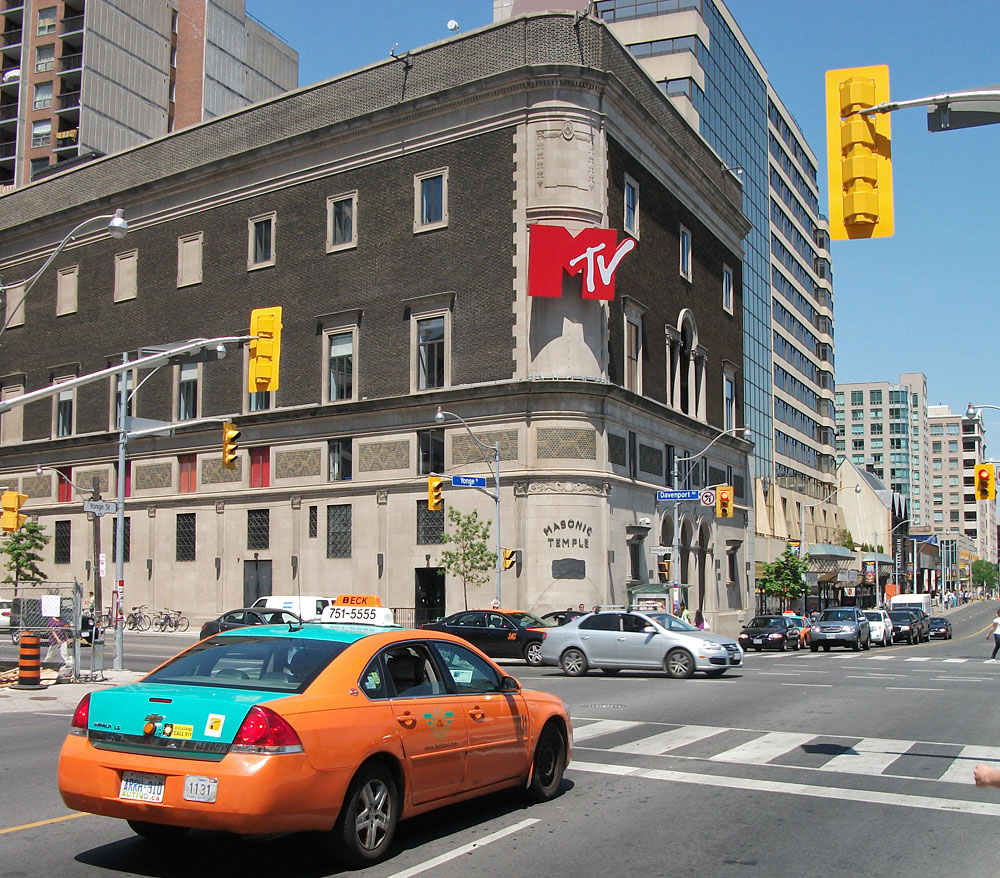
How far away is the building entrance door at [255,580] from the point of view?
161 ft

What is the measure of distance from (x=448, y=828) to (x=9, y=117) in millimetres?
84104

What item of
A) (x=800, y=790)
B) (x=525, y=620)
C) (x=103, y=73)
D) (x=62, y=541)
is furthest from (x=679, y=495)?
(x=103, y=73)

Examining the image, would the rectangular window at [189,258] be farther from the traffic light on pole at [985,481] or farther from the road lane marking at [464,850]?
the road lane marking at [464,850]

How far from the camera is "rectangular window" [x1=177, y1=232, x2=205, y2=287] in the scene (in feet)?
176

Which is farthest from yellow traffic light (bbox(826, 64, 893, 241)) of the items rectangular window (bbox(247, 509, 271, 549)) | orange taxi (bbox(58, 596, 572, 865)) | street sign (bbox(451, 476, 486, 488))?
rectangular window (bbox(247, 509, 271, 549))

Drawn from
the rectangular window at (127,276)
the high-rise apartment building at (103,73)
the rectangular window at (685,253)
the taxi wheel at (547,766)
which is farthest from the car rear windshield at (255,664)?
the high-rise apartment building at (103,73)

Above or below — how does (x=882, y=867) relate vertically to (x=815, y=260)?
below

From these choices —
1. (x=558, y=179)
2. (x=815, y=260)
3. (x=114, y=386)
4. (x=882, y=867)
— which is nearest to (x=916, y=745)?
(x=882, y=867)

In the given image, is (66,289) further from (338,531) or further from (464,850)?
(464,850)

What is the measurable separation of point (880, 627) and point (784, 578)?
17375 millimetres

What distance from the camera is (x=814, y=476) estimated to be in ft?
333

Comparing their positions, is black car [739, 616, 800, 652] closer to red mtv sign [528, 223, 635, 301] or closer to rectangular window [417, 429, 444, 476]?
rectangular window [417, 429, 444, 476]

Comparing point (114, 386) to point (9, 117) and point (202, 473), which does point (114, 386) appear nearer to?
point (202, 473)

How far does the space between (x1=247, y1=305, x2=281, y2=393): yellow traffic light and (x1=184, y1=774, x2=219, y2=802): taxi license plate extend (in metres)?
17.2
